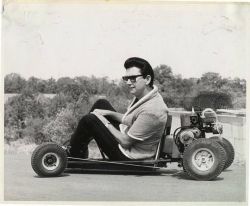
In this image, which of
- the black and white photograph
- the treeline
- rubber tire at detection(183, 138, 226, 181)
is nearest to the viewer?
rubber tire at detection(183, 138, 226, 181)

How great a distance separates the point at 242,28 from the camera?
827cm

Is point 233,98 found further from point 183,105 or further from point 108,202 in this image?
point 108,202

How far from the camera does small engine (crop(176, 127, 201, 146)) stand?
8.06 meters

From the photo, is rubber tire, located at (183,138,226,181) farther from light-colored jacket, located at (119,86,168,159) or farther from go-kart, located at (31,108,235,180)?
light-colored jacket, located at (119,86,168,159)

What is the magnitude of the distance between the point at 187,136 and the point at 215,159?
0.48m

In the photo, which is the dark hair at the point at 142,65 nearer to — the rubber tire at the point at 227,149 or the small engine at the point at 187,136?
the small engine at the point at 187,136

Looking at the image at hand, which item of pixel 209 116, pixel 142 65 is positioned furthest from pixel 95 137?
pixel 209 116

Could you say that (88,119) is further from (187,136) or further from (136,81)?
(187,136)

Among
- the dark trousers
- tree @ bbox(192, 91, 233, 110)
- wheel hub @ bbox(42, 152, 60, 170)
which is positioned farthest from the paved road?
tree @ bbox(192, 91, 233, 110)

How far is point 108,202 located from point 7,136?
1.64 metres

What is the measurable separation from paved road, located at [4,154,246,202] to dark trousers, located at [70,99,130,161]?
0.31 metres

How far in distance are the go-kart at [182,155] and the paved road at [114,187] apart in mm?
107

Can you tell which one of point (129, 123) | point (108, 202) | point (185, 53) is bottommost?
point (108, 202)

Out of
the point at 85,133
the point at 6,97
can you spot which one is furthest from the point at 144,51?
the point at 6,97
